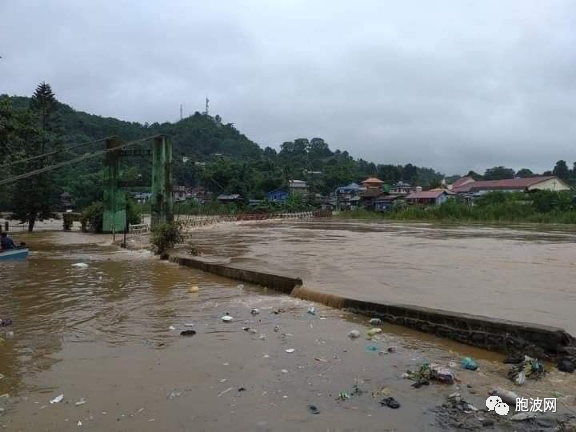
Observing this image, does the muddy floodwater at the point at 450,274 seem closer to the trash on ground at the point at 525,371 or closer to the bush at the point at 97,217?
the trash on ground at the point at 525,371

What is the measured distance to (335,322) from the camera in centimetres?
959

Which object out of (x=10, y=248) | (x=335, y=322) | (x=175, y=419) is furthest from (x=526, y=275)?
(x=10, y=248)

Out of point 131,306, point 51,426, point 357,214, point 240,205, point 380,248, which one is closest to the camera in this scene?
point 51,426

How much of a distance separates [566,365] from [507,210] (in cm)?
6111

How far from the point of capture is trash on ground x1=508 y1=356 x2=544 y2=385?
6.20 m

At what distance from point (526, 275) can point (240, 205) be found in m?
69.8

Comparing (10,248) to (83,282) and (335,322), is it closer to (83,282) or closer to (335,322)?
(83,282)

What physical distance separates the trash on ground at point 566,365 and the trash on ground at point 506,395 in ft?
4.03

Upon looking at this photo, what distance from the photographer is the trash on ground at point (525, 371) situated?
20.4 ft

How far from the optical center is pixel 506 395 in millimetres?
5539

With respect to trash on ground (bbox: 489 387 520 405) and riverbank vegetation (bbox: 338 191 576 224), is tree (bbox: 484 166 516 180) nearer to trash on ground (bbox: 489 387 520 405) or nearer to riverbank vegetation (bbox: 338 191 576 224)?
riverbank vegetation (bbox: 338 191 576 224)

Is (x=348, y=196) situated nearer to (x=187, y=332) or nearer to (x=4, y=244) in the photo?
(x=4, y=244)

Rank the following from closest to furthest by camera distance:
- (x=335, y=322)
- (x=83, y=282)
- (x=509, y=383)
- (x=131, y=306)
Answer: (x=509, y=383)
(x=335, y=322)
(x=131, y=306)
(x=83, y=282)

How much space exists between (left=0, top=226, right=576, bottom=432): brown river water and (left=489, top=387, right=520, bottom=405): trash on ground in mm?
178
